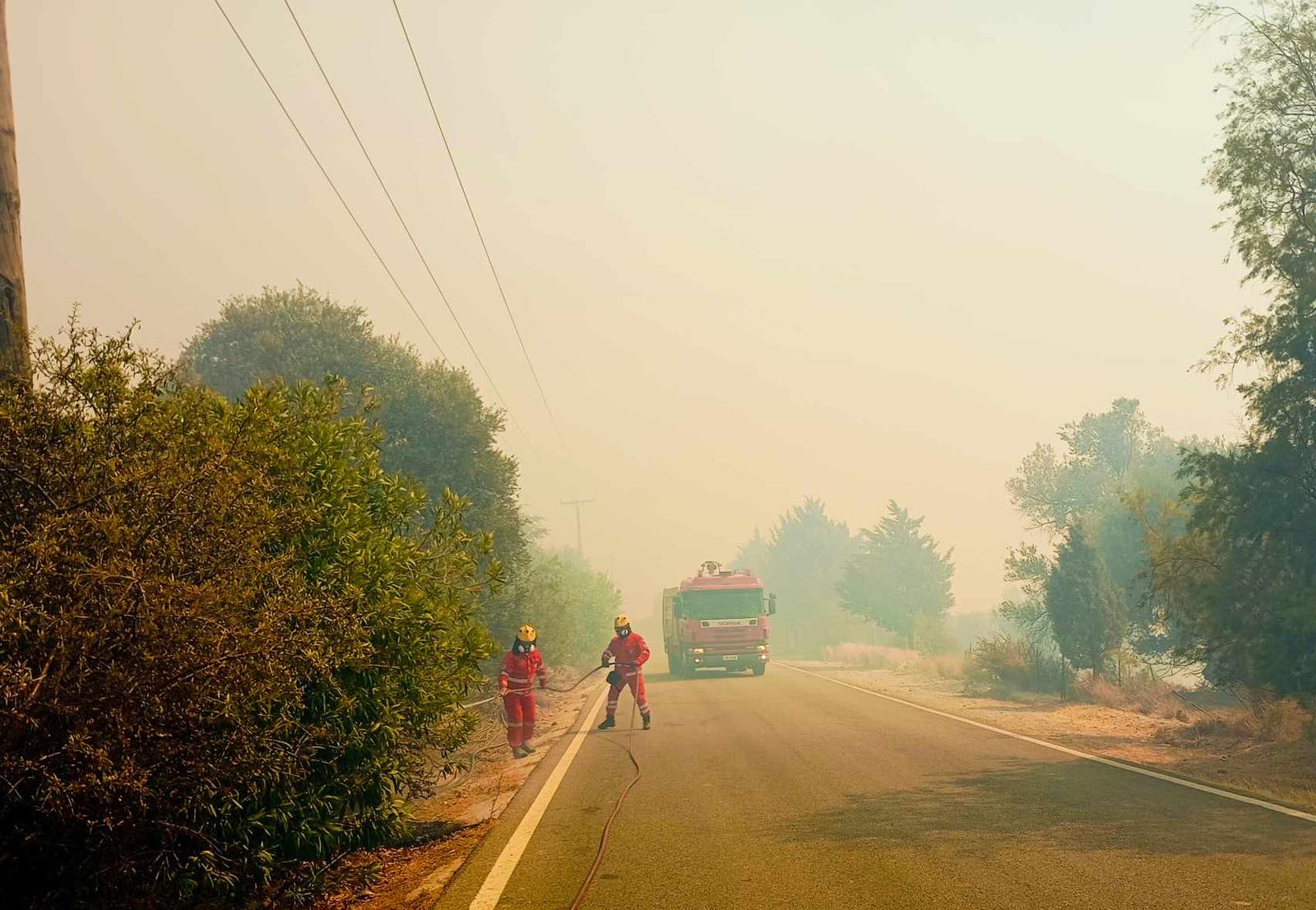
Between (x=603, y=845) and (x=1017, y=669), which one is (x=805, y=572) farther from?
(x=603, y=845)

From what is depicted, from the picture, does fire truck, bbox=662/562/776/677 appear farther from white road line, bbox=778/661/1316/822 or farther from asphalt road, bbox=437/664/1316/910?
asphalt road, bbox=437/664/1316/910

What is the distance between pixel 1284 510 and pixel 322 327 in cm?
2494

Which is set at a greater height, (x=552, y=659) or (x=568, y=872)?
(x=552, y=659)

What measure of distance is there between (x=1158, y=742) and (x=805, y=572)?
86742 mm

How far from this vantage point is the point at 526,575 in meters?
30.1

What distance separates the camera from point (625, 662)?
17.7 m

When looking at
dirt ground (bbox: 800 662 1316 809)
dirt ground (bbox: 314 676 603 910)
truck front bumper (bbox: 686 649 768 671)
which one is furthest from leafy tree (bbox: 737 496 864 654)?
dirt ground (bbox: 314 676 603 910)

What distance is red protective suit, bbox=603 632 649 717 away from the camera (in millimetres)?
17598

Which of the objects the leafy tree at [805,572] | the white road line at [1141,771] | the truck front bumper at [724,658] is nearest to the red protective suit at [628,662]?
the white road line at [1141,771]

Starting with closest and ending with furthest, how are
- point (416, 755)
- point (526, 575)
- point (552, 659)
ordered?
point (416, 755)
point (526, 575)
point (552, 659)

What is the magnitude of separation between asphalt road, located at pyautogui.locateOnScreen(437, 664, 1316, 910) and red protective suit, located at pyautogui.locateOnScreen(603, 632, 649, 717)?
12.4 feet

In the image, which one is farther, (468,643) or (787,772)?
(787,772)

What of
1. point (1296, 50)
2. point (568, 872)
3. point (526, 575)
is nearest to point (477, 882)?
point (568, 872)

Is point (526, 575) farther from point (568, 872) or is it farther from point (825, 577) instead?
point (825, 577)
